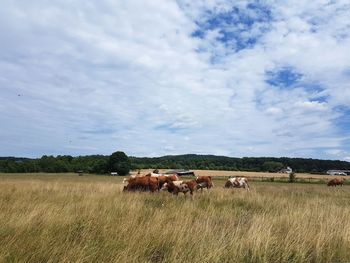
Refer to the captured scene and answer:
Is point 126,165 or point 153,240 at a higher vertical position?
point 126,165

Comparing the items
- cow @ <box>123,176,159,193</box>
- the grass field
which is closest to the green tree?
cow @ <box>123,176,159,193</box>

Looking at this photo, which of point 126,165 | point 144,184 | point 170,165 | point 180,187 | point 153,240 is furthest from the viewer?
point 170,165

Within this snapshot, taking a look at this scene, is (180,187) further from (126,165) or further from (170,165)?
(170,165)

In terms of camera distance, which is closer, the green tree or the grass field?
the grass field

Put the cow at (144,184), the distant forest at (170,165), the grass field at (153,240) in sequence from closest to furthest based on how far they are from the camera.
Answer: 1. the grass field at (153,240)
2. the cow at (144,184)
3. the distant forest at (170,165)

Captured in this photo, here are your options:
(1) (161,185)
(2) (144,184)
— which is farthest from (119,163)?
(2) (144,184)

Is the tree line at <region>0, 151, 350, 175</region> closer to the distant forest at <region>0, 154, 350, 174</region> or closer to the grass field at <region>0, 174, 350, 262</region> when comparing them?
the distant forest at <region>0, 154, 350, 174</region>

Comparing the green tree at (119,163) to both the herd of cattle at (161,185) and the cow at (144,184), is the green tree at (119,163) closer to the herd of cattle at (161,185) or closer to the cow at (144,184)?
the herd of cattle at (161,185)

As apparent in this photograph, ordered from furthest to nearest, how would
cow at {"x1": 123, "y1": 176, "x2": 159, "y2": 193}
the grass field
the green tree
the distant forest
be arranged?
1. the distant forest
2. the green tree
3. cow at {"x1": 123, "y1": 176, "x2": 159, "y2": 193}
4. the grass field

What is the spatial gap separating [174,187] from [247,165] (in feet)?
447

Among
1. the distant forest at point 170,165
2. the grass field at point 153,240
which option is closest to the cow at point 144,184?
the grass field at point 153,240

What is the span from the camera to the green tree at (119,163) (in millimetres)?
115500

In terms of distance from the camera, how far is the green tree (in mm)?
115500

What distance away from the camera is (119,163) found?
11631cm
